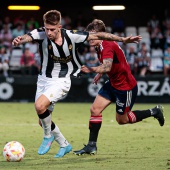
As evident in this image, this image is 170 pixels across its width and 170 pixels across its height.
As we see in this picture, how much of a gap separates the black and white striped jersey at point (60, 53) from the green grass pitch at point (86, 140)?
1.20 m

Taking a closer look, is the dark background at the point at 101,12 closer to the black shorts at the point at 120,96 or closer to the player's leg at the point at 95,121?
the black shorts at the point at 120,96

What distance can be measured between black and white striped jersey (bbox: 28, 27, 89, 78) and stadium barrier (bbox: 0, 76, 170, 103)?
9.89 meters

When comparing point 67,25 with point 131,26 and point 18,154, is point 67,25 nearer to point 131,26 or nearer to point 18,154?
point 131,26

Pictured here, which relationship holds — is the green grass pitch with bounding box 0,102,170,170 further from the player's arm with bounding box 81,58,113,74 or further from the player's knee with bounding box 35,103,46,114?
the player's arm with bounding box 81,58,113,74

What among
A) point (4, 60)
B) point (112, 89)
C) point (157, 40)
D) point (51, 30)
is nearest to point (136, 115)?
point (112, 89)

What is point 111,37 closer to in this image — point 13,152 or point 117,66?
point 117,66

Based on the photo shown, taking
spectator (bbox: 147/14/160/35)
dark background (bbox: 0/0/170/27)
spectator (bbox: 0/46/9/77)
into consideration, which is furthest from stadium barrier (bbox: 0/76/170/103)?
dark background (bbox: 0/0/170/27)

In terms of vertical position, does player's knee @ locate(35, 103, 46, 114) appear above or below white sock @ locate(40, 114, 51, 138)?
above

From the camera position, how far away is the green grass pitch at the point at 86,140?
7.55 meters

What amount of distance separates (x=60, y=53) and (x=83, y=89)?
33.7 ft

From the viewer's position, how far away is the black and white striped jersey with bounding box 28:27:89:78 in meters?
8.31

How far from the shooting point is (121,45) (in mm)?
20906

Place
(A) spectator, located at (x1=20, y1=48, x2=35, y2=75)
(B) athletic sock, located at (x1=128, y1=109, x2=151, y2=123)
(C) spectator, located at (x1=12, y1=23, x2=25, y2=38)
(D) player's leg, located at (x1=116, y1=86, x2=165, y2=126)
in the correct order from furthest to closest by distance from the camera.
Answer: (C) spectator, located at (x1=12, y1=23, x2=25, y2=38) < (A) spectator, located at (x1=20, y1=48, x2=35, y2=75) < (B) athletic sock, located at (x1=128, y1=109, x2=151, y2=123) < (D) player's leg, located at (x1=116, y1=86, x2=165, y2=126)

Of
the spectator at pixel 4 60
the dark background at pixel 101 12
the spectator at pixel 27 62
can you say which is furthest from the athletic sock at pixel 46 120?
the dark background at pixel 101 12
